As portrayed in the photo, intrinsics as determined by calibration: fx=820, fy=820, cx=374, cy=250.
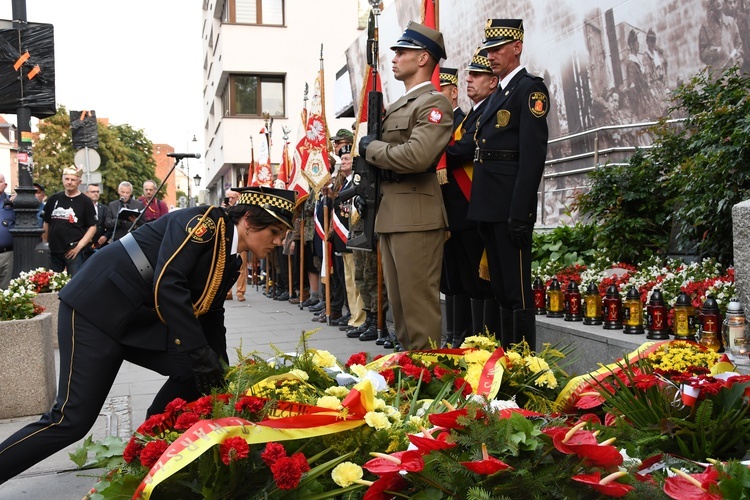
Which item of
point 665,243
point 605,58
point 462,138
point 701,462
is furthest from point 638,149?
point 701,462

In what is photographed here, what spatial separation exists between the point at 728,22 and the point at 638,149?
1505 mm

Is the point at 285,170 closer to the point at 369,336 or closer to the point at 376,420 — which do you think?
the point at 369,336

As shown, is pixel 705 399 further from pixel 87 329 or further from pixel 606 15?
pixel 606 15

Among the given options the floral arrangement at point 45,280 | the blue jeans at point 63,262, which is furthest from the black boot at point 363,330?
the blue jeans at point 63,262

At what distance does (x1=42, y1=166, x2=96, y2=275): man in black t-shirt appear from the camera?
471 inches

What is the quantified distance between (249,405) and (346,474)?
45cm

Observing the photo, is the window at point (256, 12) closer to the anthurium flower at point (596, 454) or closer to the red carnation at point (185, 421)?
the red carnation at point (185, 421)

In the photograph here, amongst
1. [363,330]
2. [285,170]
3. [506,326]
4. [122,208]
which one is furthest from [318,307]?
[506,326]

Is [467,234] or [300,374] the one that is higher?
[467,234]

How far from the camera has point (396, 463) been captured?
6.25 ft

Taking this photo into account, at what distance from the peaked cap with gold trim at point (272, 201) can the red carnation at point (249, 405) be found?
1.56 metres

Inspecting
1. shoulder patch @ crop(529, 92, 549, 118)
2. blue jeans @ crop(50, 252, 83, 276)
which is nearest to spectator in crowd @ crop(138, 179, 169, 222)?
blue jeans @ crop(50, 252, 83, 276)

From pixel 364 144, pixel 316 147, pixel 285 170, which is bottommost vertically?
pixel 364 144

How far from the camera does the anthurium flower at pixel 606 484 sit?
1.70 meters
